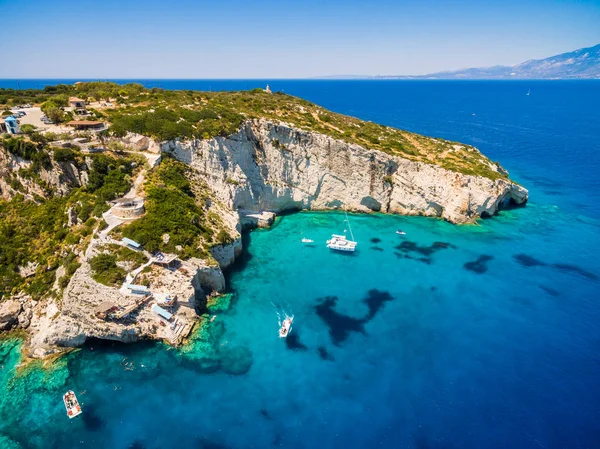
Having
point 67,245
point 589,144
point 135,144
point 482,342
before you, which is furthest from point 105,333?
point 589,144

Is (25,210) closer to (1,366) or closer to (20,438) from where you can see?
(1,366)

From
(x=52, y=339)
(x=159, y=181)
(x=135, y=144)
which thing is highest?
(x=135, y=144)

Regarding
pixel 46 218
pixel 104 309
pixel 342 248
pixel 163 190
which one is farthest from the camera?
pixel 342 248

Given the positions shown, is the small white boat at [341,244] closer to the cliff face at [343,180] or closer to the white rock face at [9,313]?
the cliff face at [343,180]

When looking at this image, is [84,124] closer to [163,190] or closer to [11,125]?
[11,125]

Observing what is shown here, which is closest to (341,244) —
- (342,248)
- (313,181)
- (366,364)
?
(342,248)

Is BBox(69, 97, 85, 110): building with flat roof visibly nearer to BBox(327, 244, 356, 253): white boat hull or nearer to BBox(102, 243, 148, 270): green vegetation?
BBox(102, 243, 148, 270): green vegetation
